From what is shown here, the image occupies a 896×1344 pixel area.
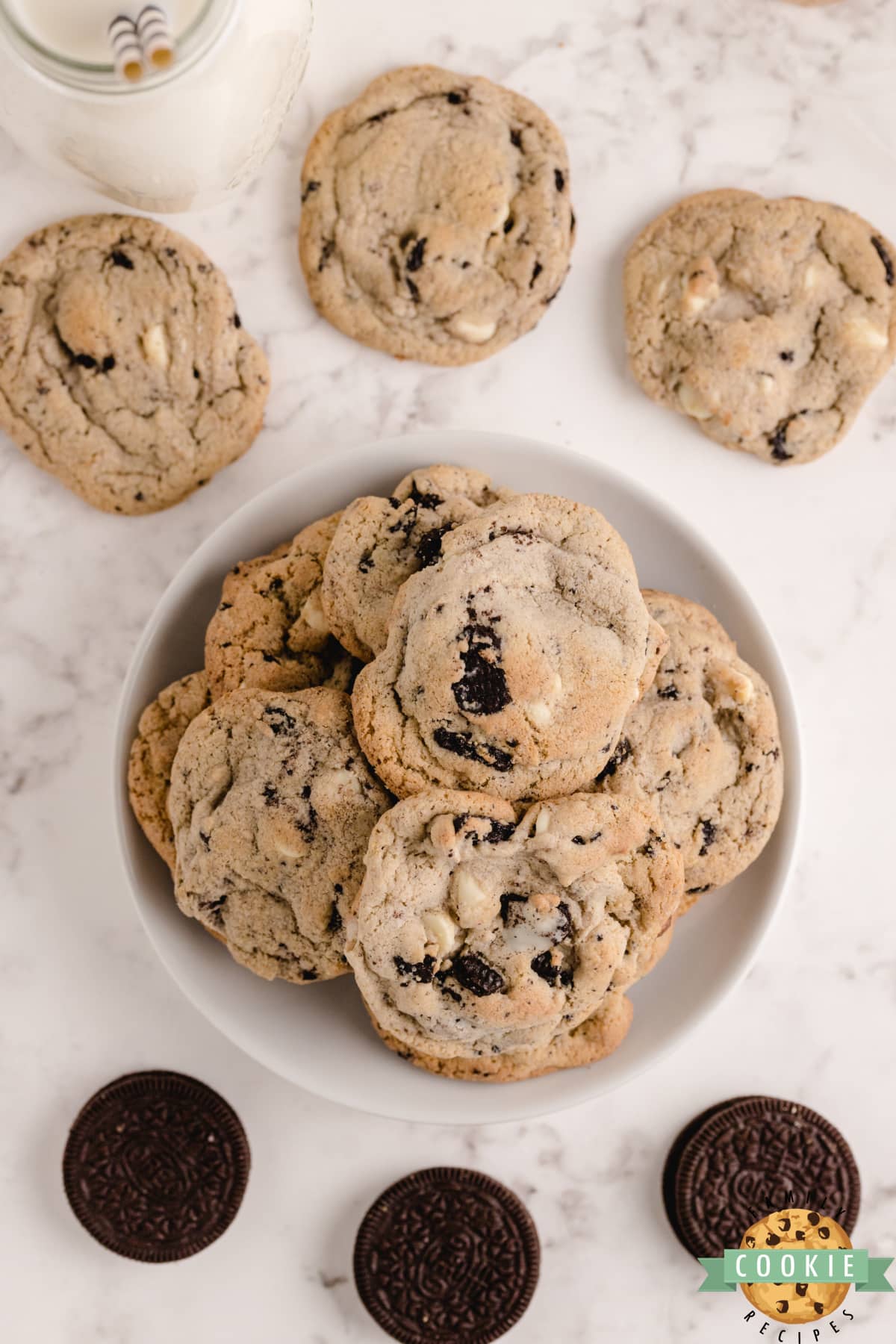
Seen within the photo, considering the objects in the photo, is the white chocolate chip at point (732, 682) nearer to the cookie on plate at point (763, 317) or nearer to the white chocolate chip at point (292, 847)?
the cookie on plate at point (763, 317)

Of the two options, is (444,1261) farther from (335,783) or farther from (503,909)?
(335,783)

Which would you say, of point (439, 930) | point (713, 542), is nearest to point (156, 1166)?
point (439, 930)

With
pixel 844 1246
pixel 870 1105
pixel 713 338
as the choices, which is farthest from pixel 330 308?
pixel 844 1246

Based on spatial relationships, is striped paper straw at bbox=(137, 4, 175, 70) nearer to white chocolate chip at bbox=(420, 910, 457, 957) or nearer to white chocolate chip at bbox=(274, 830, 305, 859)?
white chocolate chip at bbox=(274, 830, 305, 859)

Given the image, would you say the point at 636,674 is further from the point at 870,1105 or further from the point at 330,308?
the point at 870,1105

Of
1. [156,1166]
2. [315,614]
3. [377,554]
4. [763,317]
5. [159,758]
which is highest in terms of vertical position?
[763,317]

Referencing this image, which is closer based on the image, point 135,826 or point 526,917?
point 526,917
